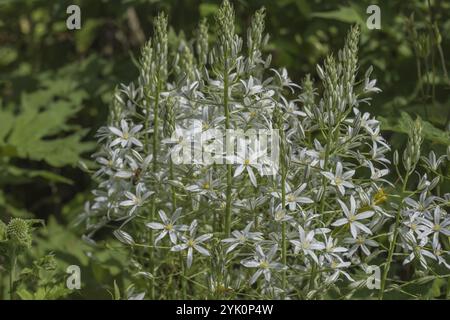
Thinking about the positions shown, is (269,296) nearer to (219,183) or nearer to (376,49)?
(219,183)

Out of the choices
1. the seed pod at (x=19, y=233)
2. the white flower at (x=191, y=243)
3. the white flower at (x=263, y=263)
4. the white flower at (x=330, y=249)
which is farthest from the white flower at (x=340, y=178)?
the seed pod at (x=19, y=233)

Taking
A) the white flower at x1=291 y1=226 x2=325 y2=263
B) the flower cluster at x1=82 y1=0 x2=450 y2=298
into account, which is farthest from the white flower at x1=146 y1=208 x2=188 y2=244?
the white flower at x1=291 y1=226 x2=325 y2=263

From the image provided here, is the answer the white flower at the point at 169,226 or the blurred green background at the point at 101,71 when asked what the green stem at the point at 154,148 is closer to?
the white flower at the point at 169,226

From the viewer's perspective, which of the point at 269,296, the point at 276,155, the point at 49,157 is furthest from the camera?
the point at 49,157

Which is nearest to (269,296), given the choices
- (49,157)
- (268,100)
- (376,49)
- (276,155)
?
(276,155)

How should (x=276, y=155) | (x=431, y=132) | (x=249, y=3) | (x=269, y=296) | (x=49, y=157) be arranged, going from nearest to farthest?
(x=276, y=155) → (x=269, y=296) → (x=431, y=132) → (x=49, y=157) → (x=249, y=3)
